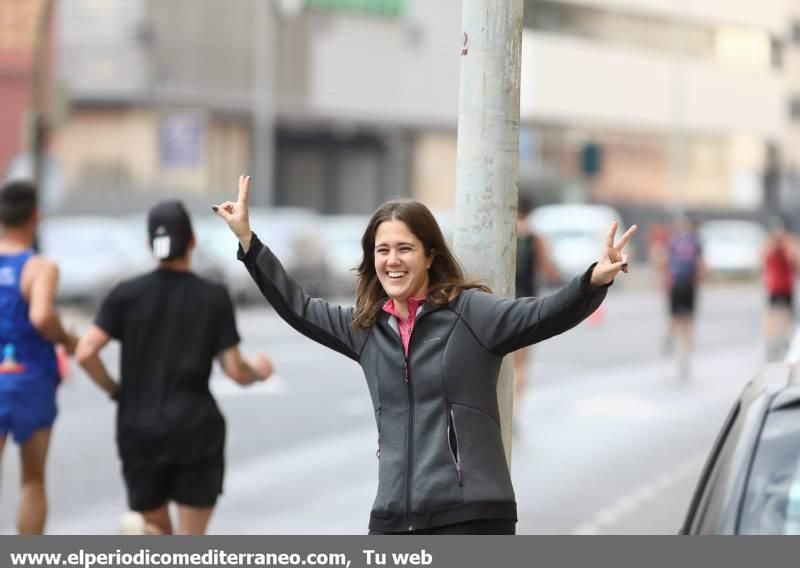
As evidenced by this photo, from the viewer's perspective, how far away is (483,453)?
464cm

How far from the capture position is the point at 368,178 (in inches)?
2477

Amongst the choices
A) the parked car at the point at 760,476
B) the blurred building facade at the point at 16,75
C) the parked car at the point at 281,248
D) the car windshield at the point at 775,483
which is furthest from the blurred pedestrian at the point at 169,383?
the blurred building facade at the point at 16,75

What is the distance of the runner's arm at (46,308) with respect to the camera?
741 centimetres

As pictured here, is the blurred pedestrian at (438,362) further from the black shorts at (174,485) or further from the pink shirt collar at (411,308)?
the black shorts at (174,485)

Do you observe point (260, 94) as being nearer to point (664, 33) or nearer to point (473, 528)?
point (664, 33)

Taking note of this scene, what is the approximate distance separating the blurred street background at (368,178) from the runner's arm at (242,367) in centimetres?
161

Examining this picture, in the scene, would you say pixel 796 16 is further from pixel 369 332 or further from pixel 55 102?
pixel 369 332

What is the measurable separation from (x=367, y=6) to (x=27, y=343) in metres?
54.4

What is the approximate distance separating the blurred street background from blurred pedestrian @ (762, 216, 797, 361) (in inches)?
28.6

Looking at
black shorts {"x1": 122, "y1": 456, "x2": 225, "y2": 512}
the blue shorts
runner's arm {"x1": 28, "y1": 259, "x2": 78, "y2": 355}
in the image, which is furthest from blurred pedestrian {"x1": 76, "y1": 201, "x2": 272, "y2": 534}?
the blue shorts

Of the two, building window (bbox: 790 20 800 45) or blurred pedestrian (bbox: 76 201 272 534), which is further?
building window (bbox: 790 20 800 45)

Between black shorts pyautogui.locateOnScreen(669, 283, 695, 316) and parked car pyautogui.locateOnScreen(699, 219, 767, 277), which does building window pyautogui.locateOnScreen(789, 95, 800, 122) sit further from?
black shorts pyautogui.locateOnScreen(669, 283, 695, 316)

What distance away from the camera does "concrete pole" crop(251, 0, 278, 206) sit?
52625 millimetres
